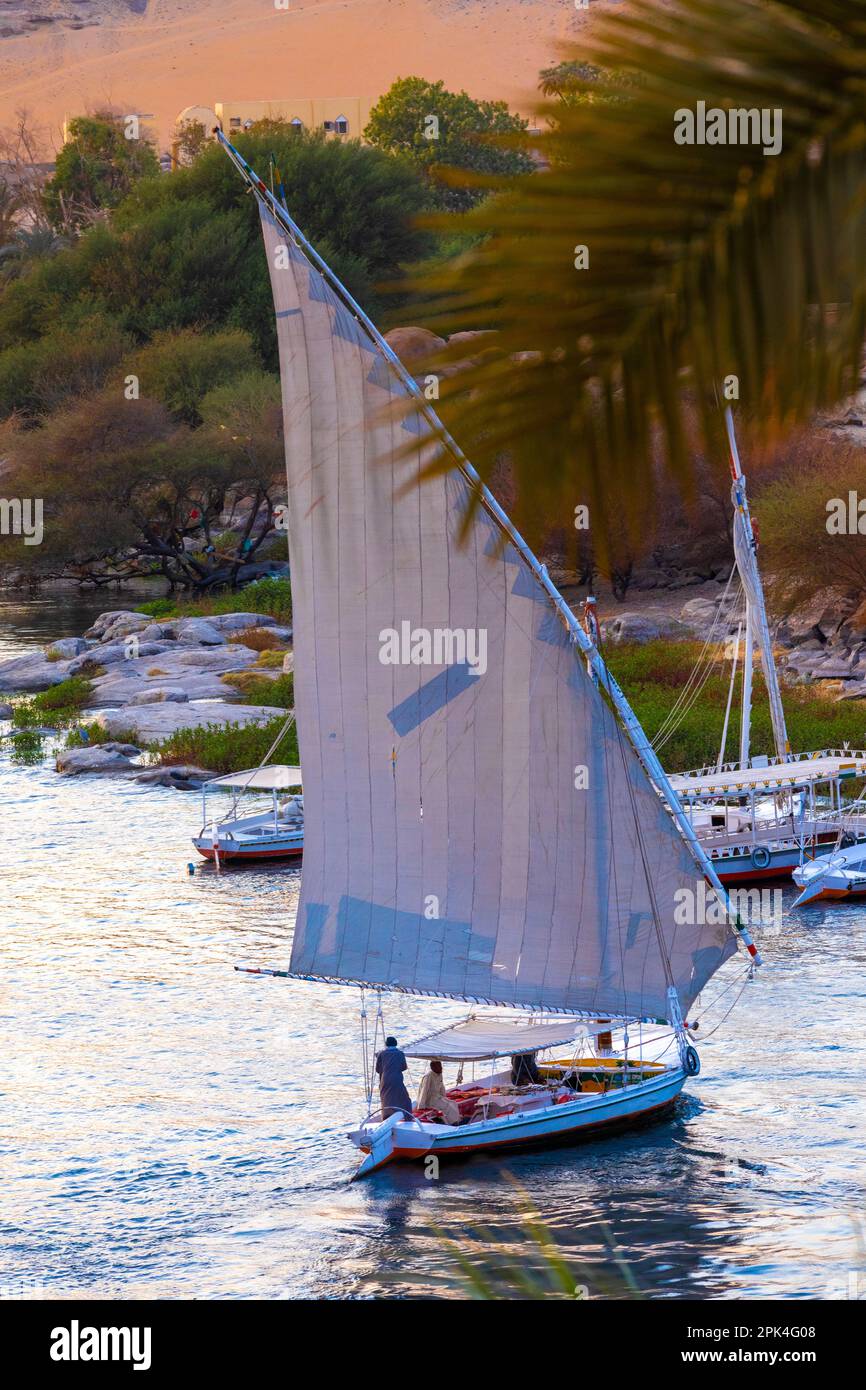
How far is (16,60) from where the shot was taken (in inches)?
7731

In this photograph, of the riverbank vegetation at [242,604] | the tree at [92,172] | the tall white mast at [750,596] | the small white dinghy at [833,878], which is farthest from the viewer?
the tree at [92,172]

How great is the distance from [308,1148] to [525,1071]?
10.4ft

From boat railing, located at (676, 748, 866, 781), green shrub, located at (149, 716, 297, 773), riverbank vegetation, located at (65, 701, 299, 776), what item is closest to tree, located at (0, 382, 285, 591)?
riverbank vegetation, located at (65, 701, 299, 776)

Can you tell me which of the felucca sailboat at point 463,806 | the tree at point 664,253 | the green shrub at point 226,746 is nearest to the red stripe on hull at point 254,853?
the green shrub at point 226,746

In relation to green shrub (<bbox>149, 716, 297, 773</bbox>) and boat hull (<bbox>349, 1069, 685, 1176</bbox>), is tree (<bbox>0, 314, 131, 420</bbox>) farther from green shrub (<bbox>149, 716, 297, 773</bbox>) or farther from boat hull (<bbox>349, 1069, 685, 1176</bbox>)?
boat hull (<bbox>349, 1069, 685, 1176</bbox>)

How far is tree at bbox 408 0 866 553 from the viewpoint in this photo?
1.05m

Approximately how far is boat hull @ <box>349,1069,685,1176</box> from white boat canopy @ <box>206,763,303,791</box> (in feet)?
50.6

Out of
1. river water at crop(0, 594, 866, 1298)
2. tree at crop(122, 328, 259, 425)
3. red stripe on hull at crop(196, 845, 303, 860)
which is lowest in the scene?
river water at crop(0, 594, 866, 1298)

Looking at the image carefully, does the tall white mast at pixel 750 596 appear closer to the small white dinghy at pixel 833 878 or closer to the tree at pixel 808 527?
the small white dinghy at pixel 833 878

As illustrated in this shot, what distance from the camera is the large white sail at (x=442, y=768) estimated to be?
16.7m

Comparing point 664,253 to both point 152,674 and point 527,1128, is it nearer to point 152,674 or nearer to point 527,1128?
point 527,1128

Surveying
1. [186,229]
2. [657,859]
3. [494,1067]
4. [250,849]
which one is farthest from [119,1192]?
[186,229]

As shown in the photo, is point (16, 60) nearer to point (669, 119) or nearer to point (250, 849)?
point (250, 849)

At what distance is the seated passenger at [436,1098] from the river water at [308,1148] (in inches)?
23.2
